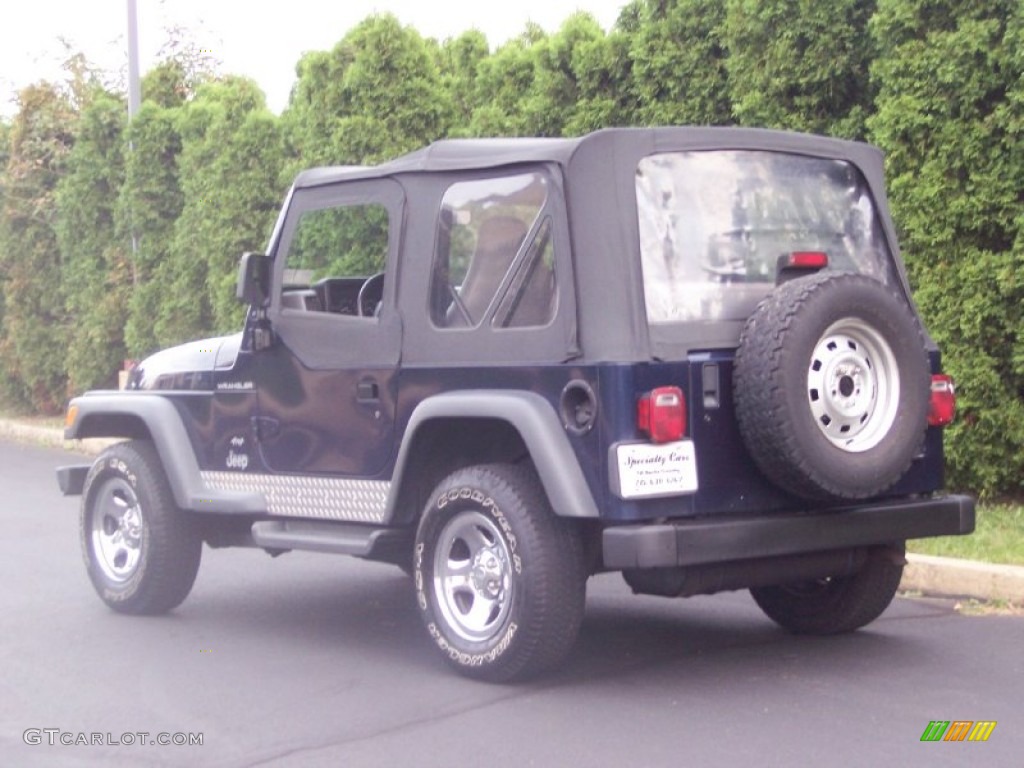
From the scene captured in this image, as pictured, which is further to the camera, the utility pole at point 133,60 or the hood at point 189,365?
the utility pole at point 133,60

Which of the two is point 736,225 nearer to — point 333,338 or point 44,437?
point 333,338

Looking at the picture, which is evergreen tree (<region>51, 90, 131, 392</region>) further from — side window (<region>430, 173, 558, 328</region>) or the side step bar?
side window (<region>430, 173, 558, 328</region>)

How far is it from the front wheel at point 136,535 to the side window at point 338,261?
129 cm

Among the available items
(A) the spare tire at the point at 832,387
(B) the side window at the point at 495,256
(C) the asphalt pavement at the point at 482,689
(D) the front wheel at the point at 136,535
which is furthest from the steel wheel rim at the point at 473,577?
(D) the front wheel at the point at 136,535

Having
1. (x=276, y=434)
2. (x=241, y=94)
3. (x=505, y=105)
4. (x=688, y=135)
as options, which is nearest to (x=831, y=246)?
(x=688, y=135)

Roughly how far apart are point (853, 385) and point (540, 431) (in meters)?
1.23

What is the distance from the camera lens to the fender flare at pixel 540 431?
18.6 feet

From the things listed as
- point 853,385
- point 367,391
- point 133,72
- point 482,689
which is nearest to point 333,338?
point 367,391

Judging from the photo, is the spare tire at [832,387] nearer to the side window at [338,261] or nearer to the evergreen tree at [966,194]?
the side window at [338,261]

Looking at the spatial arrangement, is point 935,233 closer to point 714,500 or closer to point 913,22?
point 913,22

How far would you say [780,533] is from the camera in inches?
230

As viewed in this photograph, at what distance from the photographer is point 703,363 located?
19.0ft

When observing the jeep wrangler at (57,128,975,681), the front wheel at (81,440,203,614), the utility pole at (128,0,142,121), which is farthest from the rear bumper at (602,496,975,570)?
the utility pole at (128,0,142,121)

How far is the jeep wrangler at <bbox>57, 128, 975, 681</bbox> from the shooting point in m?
5.69
